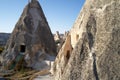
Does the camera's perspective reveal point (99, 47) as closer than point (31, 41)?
Yes

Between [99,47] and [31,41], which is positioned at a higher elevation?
[31,41]

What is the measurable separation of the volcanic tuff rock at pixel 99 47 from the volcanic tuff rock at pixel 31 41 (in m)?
8.91

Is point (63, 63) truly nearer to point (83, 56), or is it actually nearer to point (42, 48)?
point (83, 56)

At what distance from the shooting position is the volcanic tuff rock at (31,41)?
1677 cm

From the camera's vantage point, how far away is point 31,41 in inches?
683

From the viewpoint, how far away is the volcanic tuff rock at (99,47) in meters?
6.64

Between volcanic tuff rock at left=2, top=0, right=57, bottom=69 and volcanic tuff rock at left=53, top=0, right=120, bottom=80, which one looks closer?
volcanic tuff rock at left=53, top=0, right=120, bottom=80

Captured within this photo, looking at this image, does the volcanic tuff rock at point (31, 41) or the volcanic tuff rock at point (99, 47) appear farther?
the volcanic tuff rock at point (31, 41)

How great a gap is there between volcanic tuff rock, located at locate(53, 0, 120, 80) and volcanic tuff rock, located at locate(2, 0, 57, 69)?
351 inches

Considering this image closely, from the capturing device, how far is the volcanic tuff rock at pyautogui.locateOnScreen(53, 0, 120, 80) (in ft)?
21.8

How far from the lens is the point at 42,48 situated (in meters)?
17.3

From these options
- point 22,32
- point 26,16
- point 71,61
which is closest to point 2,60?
point 22,32

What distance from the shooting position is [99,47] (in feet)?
23.0

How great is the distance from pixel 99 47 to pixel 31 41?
426 inches
